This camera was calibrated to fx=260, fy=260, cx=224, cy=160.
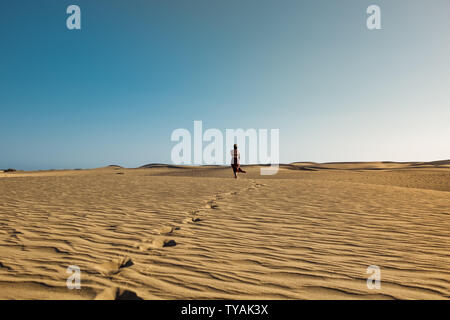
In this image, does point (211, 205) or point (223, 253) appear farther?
point (211, 205)

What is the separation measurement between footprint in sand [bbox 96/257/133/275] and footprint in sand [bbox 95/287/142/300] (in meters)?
0.41

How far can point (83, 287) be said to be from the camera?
2.41 meters

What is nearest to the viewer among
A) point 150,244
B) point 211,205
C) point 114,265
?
point 114,265

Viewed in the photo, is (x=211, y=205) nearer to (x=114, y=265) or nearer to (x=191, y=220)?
(x=191, y=220)

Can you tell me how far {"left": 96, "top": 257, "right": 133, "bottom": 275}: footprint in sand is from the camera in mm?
2777

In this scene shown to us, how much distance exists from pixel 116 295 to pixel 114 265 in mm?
714

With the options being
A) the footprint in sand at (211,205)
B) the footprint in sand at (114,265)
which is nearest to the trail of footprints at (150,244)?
the footprint in sand at (114,265)

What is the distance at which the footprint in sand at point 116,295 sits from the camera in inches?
Result: 89.3

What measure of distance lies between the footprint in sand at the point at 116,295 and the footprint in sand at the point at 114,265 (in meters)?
0.41

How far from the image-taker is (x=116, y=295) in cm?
231

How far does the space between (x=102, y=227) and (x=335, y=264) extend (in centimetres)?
374

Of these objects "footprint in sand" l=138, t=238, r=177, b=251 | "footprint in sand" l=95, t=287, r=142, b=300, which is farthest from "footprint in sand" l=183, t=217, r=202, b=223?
"footprint in sand" l=95, t=287, r=142, b=300

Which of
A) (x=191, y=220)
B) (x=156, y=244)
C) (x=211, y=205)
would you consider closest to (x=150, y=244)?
(x=156, y=244)

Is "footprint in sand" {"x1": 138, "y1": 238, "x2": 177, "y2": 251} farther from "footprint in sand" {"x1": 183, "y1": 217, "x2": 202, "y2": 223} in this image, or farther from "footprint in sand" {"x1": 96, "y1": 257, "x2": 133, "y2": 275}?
"footprint in sand" {"x1": 183, "y1": 217, "x2": 202, "y2": 223}
